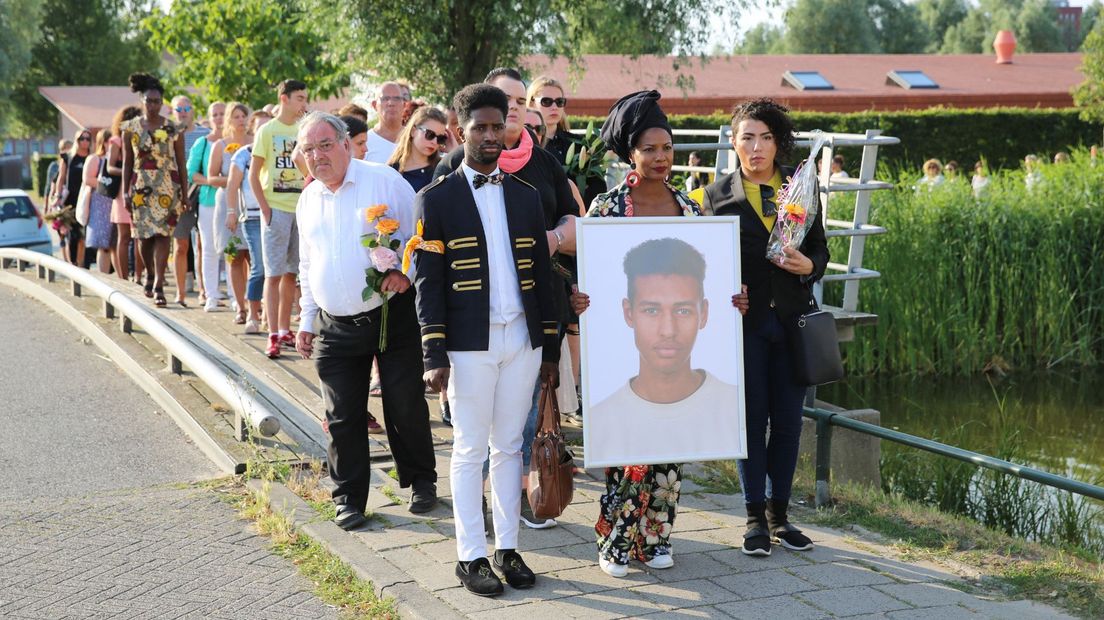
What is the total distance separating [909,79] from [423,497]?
143 ft

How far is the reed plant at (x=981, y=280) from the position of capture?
13.0 meters

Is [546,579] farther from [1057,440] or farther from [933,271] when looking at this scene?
[933,271]

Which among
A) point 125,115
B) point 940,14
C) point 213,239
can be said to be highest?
point 940,14

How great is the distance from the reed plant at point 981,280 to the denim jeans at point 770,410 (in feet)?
24.1

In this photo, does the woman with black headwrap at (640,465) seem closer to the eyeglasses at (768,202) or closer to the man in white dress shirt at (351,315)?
the eyeglasses at (768,202)

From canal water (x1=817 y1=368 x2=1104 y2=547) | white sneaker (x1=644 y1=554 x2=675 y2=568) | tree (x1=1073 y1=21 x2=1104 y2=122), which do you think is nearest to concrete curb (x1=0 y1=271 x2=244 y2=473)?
white sneaker (x1=644 y1=554 x2=675 y2=568)

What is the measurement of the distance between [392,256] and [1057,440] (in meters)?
7.41

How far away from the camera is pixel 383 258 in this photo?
5719 mm

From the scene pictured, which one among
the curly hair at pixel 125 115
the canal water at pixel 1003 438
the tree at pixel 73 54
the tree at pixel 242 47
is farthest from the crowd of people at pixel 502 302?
the tree at pixel 73 54

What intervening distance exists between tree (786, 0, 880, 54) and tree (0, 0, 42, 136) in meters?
40.6

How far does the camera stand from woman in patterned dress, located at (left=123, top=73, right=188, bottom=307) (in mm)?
11734

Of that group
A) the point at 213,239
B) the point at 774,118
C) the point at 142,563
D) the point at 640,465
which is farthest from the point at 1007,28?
the point at 142,563

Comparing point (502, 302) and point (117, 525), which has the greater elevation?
point (502, 302)

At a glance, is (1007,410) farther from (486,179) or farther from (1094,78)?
(1094,78)
